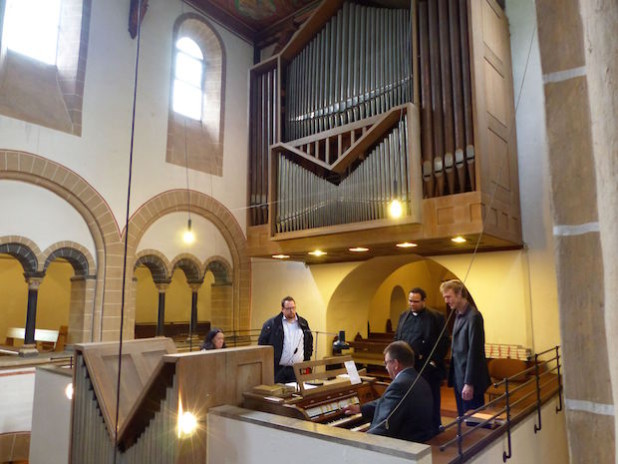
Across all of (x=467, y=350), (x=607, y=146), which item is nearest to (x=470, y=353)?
(x=467, y=350)

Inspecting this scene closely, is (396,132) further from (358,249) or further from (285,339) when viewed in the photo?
(285,339)

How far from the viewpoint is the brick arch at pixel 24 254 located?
21.3 ft

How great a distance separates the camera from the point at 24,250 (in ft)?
21.8

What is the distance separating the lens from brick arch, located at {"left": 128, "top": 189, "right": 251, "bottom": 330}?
7895mm

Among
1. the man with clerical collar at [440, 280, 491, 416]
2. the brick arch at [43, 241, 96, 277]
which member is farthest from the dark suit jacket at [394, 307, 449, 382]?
the brick arch at [43, 241, 96, 277]

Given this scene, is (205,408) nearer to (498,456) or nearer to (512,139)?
(498,456)

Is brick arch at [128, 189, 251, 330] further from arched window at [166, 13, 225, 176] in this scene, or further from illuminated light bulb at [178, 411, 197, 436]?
illuminated light bulb at [178, 411, 197, 436]

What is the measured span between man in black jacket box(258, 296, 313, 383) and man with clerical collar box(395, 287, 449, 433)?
1.24 m

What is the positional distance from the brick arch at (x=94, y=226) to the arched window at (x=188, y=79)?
2606 millimetres

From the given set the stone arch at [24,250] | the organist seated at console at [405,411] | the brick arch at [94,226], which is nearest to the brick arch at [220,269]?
the brick arch at [94,226]

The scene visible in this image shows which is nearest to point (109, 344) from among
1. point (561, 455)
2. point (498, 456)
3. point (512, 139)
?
point (498, 456)

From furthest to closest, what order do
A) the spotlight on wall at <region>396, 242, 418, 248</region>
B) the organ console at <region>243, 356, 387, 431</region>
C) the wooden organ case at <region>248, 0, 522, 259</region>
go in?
the spotlight on wall at <region>396, 242, 418, 248</region> → the wooden organ case at <region>248, 0, 522, 259</region> → the organ console at <region>243, 356, 387, 431</region>

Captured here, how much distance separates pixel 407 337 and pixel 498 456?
1.30 metres

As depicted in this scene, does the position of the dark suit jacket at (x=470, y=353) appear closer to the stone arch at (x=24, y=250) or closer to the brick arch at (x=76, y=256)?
the brick arch at (x=76, y=256)
